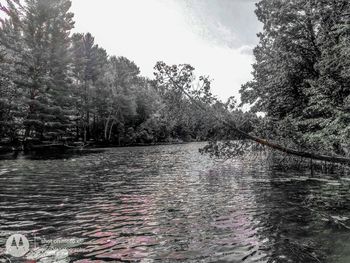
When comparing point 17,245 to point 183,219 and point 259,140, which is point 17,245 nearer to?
point 183,219

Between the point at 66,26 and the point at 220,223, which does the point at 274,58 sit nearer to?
the point at 220,223

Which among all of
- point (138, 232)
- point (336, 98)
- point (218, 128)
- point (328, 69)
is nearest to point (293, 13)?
point (328, 69)

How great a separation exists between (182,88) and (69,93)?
37.3m

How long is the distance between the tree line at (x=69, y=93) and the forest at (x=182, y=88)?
0.11m

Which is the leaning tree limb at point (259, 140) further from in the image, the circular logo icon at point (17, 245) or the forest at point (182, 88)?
the circular logo icon at point (17, 245)

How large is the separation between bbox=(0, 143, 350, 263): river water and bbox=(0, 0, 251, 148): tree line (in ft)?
14.4

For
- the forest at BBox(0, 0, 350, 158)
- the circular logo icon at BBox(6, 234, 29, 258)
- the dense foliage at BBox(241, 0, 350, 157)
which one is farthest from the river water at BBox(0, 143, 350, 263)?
the dense foliage at BBox(241, 0, 350, 157)

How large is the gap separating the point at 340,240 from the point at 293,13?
972 inches

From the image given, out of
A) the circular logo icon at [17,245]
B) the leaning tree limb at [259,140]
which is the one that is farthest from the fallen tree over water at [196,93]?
the circular logo icon at [17,245]

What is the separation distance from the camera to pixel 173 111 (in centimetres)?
1786

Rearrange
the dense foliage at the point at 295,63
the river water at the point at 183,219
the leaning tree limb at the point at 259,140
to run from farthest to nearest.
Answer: the dense foliage at the point at 295,63
the leaning tree limb at the point at 259,140
the river water at the point at 183,219

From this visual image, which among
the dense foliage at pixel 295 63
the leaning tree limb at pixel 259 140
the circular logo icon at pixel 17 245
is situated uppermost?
the dense foliage at pixel 295 63

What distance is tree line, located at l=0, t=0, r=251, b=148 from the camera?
59.1 ft

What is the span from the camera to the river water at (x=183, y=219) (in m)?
7.02
